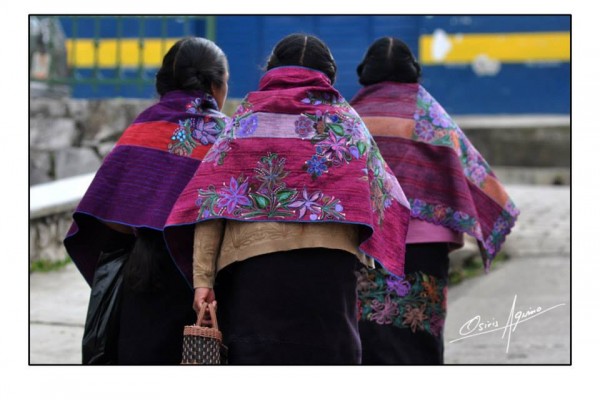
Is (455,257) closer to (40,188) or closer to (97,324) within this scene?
(40,188)

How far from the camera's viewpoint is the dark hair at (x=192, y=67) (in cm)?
371

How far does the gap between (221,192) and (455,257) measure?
4444 millimetres

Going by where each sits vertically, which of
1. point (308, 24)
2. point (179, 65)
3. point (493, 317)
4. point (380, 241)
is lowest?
point (493, 317)

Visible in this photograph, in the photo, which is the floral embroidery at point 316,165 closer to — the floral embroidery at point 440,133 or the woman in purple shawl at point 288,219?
the woman in purple shawl at point 288,219

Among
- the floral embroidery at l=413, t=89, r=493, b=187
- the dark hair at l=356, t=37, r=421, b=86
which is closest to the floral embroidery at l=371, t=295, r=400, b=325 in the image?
the floral embroidery at l=413, t=89, r=493, b=187

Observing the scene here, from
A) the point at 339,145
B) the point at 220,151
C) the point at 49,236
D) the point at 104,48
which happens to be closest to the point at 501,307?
the point at 49,236

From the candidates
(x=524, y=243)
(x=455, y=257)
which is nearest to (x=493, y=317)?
(x=455, y=257)

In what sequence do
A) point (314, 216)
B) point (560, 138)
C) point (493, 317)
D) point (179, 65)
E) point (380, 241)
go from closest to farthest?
point (314, 216) < point (380, 241) < point (179, 65) < point (493, 317) < point (560, 138)

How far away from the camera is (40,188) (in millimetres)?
7598

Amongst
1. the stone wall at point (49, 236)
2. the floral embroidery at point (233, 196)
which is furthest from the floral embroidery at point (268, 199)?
the stone wall at point (49, 236)

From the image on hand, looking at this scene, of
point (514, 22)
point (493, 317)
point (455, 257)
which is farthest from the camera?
point (514, 22)

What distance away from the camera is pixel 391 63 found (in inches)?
175

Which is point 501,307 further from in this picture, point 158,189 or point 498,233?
point 158,189
